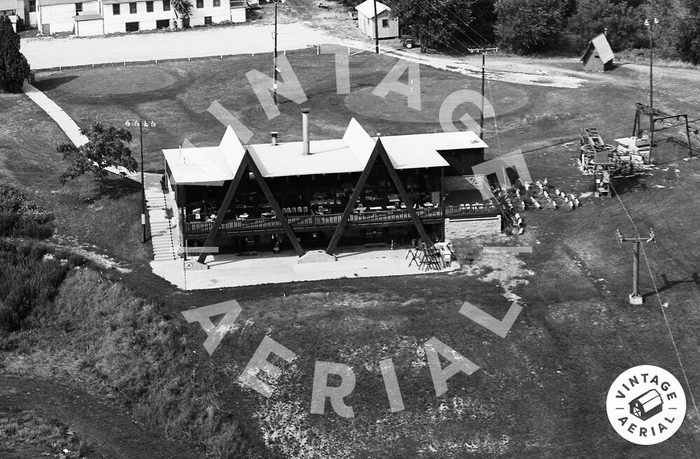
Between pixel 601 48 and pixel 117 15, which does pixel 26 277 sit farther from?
pixel 601 48

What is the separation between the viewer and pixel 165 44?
4899 inches

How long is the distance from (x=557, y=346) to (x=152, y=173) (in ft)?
121

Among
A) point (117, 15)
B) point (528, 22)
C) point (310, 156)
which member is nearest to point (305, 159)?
point (310, 156)

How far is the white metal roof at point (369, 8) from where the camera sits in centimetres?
12312

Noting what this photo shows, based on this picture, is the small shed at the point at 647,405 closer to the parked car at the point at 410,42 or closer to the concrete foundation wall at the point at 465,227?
the concrete foundation wall at the point at 465,227

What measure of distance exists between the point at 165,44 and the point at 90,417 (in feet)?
233

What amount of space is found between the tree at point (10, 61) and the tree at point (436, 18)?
37441 mm

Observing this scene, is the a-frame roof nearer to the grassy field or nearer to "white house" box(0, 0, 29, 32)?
the grassy field

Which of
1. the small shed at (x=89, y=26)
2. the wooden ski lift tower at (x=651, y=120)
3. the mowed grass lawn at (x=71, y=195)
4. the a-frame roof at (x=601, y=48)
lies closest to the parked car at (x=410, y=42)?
the a-frame roof at (x=601, y=48)

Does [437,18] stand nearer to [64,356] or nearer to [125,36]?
[125,36]

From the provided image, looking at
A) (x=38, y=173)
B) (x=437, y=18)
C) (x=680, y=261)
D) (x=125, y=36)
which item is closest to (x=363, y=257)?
(x=680, y=261)

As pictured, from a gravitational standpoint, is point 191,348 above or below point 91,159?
below

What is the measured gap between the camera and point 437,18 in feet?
385

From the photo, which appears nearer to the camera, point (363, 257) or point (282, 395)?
point (282, 395)
